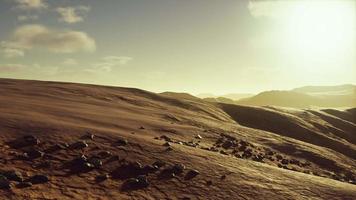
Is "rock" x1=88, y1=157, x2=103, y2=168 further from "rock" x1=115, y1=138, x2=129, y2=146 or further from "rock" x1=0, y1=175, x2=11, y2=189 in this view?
"rock" x1=0, y1=175, x2=11, y2=189

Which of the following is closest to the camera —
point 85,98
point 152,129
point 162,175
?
point 162,175

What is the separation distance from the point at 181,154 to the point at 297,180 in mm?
5051

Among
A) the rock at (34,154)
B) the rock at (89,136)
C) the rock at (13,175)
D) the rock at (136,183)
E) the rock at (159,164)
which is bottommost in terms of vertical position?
the rock at (136,183)

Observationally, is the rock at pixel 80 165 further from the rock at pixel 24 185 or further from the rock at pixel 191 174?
the rock at pixel 191 174

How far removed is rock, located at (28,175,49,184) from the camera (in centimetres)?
1270

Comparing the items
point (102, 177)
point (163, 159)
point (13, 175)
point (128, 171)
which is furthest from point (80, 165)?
point (163, 159)

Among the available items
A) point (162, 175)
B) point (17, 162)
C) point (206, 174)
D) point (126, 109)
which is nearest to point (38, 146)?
point (17, 162)

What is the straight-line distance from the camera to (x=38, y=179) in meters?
12.8

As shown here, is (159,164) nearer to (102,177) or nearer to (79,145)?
(102,177)

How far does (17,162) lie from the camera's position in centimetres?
1399

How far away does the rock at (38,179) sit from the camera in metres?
12.7

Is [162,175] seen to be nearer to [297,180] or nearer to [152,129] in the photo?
[297,180]

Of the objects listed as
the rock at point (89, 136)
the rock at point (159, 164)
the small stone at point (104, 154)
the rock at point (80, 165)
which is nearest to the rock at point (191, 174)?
the rock at point (159, 164)

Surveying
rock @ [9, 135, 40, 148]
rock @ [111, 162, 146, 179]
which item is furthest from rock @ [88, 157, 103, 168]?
rock @ [9, 135, 40, 148]
